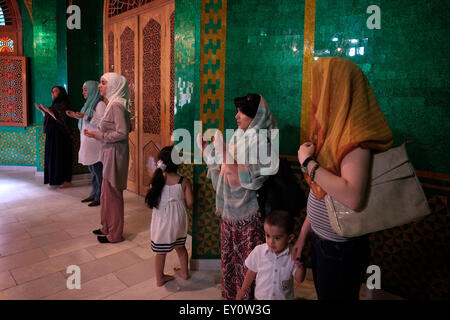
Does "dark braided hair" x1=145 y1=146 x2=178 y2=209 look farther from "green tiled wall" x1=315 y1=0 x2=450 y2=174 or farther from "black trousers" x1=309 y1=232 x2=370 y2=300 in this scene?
"green tiled wall" x1=315 y1=0 x2=450 y2=174

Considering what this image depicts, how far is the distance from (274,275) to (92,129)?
3598mm

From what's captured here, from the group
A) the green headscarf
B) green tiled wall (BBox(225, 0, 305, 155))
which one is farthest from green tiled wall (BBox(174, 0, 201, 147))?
the green headscarf

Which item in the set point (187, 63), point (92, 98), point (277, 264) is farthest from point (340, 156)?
point (92, 98)

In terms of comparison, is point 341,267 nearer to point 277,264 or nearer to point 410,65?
point 277,264

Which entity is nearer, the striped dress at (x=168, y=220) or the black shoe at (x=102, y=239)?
the striped dress at (x=168, y=220)

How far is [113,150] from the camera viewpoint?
10.1 feet

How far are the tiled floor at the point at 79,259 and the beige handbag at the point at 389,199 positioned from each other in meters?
1.44

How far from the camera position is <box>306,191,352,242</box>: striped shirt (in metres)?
1.28

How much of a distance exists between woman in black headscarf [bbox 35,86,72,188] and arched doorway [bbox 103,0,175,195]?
3.69 ft

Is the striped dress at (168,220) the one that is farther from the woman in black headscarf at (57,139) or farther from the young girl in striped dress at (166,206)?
the woman in black headscarf at (57,139)

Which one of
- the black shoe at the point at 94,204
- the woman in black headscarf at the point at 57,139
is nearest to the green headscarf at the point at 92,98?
the black shoe at the point at 94,204

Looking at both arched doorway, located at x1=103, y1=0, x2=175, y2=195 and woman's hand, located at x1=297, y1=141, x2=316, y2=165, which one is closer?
woman's hand, located at x1=297, y1=141, x2=316, y2=165

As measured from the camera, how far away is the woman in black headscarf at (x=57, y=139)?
5289 mm
